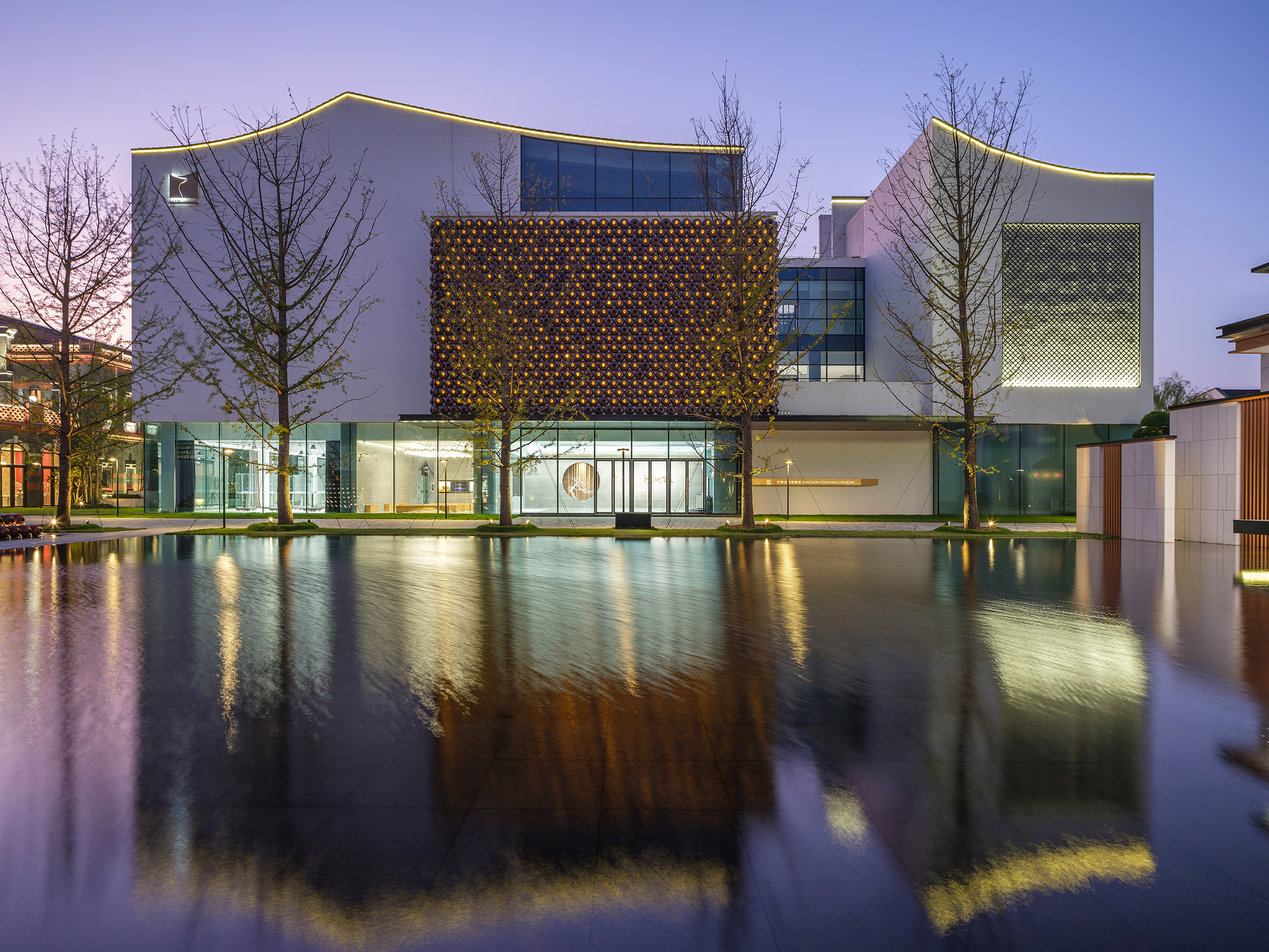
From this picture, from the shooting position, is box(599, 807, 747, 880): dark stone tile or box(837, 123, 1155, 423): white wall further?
box(837, 123, 1155, 423): white wall

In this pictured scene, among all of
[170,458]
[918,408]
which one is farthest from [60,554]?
[918,408]

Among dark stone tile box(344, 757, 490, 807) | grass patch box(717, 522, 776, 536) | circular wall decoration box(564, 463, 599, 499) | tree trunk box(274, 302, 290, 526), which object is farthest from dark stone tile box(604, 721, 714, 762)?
circular wall decoration box(564, 463, 599, 499)

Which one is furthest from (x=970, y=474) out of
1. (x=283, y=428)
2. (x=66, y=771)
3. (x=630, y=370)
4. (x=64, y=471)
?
(x=64, y=471)

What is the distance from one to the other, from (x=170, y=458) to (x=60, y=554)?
73.9 feet

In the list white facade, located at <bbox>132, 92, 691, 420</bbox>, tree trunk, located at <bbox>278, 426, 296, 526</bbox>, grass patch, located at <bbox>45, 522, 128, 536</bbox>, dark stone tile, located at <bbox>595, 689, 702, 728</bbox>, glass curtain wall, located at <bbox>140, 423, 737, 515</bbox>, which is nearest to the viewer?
dark stone tile, located at <bbox>595, 689, 702, 728</bbox>

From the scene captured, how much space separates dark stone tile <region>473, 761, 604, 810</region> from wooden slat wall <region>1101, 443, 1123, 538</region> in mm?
27977

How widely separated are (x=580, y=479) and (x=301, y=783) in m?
32.8

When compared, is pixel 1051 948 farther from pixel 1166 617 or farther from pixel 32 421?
pixel 32 421

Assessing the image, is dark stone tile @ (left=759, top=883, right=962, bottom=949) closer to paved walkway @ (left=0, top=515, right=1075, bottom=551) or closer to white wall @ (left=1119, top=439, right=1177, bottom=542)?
paved walkway @ (left=0, top=515, right=1075, bottom=551)

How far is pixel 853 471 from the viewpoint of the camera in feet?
126

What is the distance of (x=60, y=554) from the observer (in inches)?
766

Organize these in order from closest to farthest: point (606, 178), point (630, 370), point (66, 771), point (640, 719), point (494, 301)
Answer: point (66, 771) → point (640, 719) → point (494, 301) → point (630, 370) → point (606, 178)

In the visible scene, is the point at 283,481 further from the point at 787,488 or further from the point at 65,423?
the point at 787,488

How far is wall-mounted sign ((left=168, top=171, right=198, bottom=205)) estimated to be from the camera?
39.7 meters
